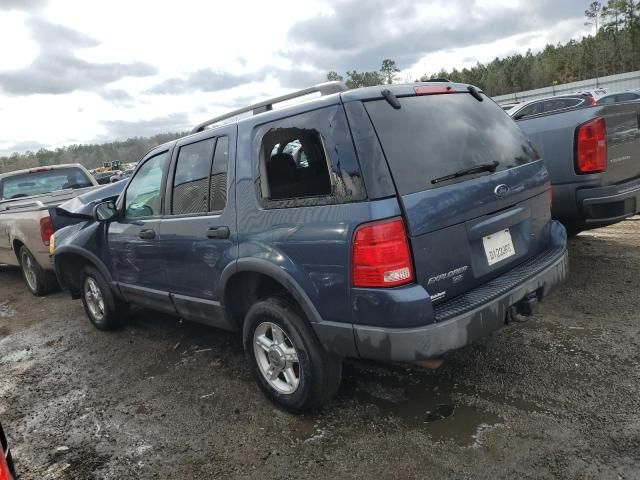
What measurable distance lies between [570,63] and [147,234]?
8237 centimetres

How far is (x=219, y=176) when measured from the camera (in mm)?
3373

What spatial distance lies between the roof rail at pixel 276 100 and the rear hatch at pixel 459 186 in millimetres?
491

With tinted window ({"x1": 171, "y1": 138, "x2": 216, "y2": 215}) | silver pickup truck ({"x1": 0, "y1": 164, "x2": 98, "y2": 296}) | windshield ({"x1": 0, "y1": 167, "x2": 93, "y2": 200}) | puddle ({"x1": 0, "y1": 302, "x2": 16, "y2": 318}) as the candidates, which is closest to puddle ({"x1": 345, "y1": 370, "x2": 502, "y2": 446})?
tinted window ({"x1": 171, "y1": 138, "x2": 216, "y2": 215})

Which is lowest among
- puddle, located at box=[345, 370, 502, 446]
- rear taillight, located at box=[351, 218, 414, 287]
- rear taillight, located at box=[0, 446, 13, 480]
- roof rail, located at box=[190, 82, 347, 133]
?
puddle, located at box=[345, 370, 502, 446]

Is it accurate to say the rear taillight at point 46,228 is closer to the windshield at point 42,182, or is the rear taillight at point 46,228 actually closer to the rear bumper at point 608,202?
the windshield at point 42,182

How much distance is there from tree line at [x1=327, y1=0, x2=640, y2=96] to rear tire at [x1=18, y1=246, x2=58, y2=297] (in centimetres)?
4737

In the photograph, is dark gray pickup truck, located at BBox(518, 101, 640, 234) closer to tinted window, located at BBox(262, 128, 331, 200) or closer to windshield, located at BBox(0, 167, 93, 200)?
tinted window, located at BBox(262, 128, 331, 200)

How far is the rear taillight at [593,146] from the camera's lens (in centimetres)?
417

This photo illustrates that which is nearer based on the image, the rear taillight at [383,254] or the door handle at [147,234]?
the rear taillight at [383,254]

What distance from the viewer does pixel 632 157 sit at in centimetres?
440

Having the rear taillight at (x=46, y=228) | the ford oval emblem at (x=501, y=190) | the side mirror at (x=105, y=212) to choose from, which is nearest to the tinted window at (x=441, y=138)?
the ford oval emblem at (x=501, y=190)

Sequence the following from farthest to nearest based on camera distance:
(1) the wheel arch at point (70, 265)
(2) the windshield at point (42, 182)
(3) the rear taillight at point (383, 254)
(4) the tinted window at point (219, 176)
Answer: (2) the windshield at point (42, 182) → (1) the wheel arch at point (70, 265) → (4) the tinted window at point (219, 176) → (3) the rear taillight at point (383, 254)

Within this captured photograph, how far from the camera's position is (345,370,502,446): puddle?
9.02ft

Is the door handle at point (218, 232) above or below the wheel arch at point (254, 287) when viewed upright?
above
